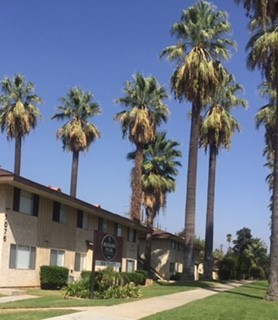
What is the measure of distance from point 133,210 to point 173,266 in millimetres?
12746

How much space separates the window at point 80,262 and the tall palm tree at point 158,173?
1517 centimetres

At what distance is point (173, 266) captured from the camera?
2037 inches

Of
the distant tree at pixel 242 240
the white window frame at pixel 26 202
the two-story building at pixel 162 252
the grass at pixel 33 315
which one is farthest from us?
the distant tree at pixel 242 240

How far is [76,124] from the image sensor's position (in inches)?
1828

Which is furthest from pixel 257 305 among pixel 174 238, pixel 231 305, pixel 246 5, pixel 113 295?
pixel 174 238

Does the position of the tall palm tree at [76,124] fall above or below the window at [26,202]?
above

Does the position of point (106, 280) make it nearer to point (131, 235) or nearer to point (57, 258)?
point (57, 258)

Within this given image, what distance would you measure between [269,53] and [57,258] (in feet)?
47.9

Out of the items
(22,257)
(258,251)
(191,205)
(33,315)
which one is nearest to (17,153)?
(191,205)

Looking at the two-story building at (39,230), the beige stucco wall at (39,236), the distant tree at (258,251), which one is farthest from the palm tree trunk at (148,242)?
the distant tree at (258,251)

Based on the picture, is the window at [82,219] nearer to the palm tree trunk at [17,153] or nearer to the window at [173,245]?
the palm tree trunk at [17,153]

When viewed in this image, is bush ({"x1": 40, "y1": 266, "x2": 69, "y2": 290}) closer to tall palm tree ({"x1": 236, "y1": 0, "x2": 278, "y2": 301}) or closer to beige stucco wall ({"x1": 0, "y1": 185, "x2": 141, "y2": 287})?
beige stucco wall ({"x1": 0, "y1": 185, "x2": 141, "y2": 287})

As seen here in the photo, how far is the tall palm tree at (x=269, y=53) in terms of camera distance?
71.1 feet

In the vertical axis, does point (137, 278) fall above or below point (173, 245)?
below
